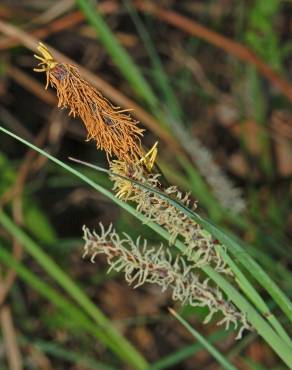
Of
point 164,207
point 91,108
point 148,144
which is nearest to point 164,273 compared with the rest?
point 164,207

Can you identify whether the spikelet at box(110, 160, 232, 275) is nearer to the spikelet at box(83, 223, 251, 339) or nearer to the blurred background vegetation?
the spikelet at box(83, 223, 251, 339)

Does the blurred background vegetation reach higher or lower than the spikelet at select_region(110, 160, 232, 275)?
higher

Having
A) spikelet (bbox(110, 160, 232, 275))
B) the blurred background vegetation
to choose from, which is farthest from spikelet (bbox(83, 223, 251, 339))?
the blurred background vegetation

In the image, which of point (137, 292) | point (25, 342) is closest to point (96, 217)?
point (137, 292)

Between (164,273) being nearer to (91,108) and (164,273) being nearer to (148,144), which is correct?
(91,108)

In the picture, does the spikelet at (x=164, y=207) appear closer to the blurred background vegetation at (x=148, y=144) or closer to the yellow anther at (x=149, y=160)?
the yellow anther at (x=149, y=160)

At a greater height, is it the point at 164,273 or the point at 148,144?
the point at 148,144

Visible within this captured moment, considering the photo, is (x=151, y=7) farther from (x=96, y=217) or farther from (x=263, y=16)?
(x=96, y=217)
